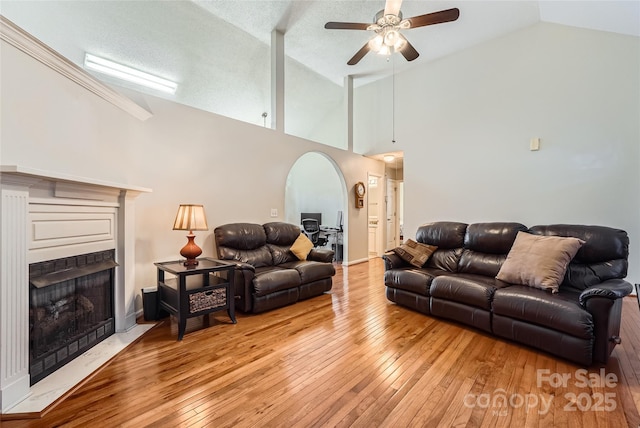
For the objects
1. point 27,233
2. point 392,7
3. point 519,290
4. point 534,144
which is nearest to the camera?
point 27,233

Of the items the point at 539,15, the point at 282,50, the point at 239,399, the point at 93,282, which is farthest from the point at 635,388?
the point at 282,50

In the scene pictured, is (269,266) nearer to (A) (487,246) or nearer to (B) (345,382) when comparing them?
(B) (345,382)

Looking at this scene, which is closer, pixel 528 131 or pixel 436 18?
pixel 436 18

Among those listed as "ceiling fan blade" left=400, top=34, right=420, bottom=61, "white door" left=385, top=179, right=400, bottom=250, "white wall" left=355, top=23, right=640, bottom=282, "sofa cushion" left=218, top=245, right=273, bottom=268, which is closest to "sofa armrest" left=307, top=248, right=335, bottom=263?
"sofa cushion" left=218, top=245, right=273, bottom=268

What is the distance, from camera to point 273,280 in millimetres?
3088

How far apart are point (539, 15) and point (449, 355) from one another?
487 centimetres

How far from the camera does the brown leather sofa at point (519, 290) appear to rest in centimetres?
200

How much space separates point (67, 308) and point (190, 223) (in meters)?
1.13

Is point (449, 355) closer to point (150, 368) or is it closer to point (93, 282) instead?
point (150, 368)

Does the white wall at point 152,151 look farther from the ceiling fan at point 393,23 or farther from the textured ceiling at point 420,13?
the ceiling fan at point 393,23

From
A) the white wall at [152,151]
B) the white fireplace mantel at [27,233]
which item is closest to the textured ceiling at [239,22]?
the white wall at [152,151]

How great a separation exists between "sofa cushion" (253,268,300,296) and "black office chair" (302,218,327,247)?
334 centimetres

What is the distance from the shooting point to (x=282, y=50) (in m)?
4.42

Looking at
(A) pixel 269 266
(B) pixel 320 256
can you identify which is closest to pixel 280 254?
(A) pixel 269 266
